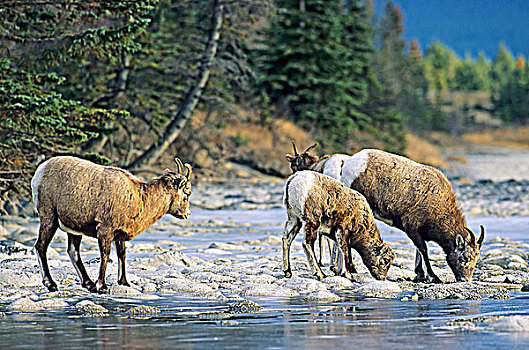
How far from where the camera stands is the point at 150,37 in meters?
23.3

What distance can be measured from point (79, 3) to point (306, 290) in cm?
908

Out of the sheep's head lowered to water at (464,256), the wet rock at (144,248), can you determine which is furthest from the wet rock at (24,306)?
the sheep's head lowered to water at (464,256)

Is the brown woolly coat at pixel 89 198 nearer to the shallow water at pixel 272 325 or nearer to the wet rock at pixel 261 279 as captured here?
the shallow water at pixel 272 325

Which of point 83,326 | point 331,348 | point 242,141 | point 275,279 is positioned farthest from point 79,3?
point 242,141

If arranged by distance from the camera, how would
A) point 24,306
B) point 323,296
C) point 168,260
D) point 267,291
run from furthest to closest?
point 168,260 < point 267,291 < point 323,296 < point 24,306

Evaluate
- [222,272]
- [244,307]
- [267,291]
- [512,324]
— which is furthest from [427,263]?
[512,324]

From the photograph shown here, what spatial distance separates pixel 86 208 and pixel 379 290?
3.61 meters

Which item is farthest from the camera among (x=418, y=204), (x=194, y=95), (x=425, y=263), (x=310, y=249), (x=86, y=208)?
(x=194, y=95)

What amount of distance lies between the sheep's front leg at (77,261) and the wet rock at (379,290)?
321 centimetres

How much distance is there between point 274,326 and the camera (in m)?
6.61

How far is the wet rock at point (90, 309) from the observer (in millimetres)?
7355

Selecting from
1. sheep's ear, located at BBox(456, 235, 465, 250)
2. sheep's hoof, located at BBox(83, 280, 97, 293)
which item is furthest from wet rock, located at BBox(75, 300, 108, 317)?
sheep's ear, located at BBox(456, 235, 465, 250)

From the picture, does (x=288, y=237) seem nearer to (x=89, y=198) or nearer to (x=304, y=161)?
(x=304, y=161)

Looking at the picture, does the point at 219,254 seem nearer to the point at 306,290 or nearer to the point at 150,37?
the point at 306,290
